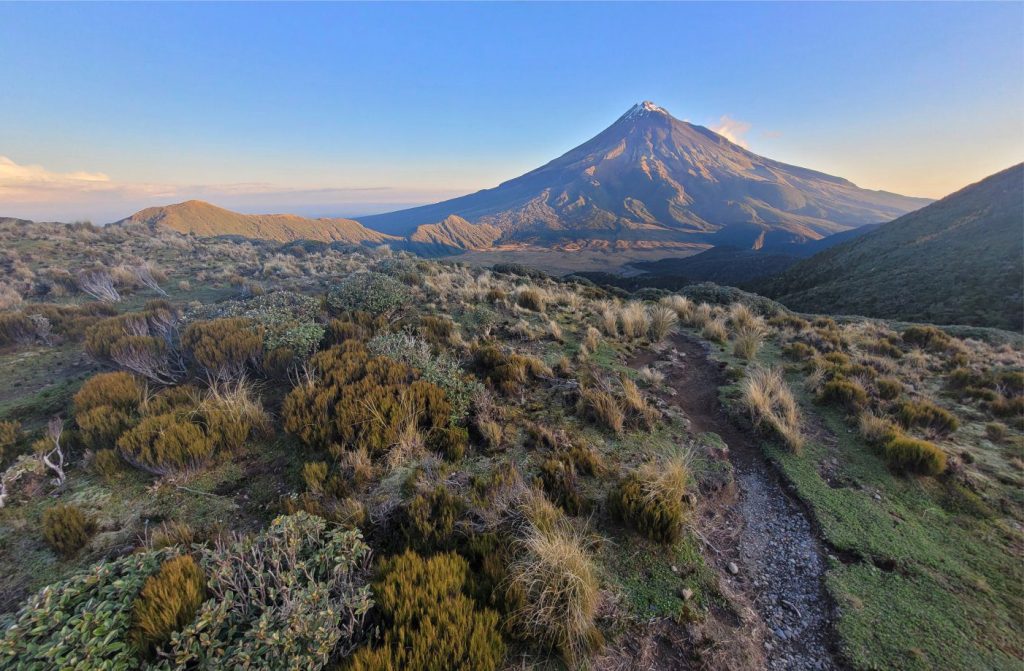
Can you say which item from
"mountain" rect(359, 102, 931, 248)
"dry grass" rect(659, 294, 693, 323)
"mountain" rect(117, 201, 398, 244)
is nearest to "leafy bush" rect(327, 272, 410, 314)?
"dry grass" rect(659, 294, 693, 323)

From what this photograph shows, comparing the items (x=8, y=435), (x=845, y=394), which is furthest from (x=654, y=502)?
(x=8, y=435)

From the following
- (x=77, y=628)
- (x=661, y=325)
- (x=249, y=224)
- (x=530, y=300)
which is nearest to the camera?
(x=77, y=628)

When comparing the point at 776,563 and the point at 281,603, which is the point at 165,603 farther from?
the point at 776,563

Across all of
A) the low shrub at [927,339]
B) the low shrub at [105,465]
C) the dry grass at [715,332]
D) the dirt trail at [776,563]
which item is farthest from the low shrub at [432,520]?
the low shrub at [927,339]

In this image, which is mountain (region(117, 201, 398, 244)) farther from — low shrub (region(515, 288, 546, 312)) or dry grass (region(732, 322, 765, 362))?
dry grass (region(732, 322, 765, 362))

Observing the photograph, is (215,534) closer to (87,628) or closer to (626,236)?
(87,628)

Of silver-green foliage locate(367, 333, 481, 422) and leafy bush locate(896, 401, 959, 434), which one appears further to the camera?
leafy bush locate(896, 401, 959, 434)

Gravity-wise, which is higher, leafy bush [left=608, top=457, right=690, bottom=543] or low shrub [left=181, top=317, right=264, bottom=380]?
low shrub [left=181, top=317, right=264, bottom=380]
